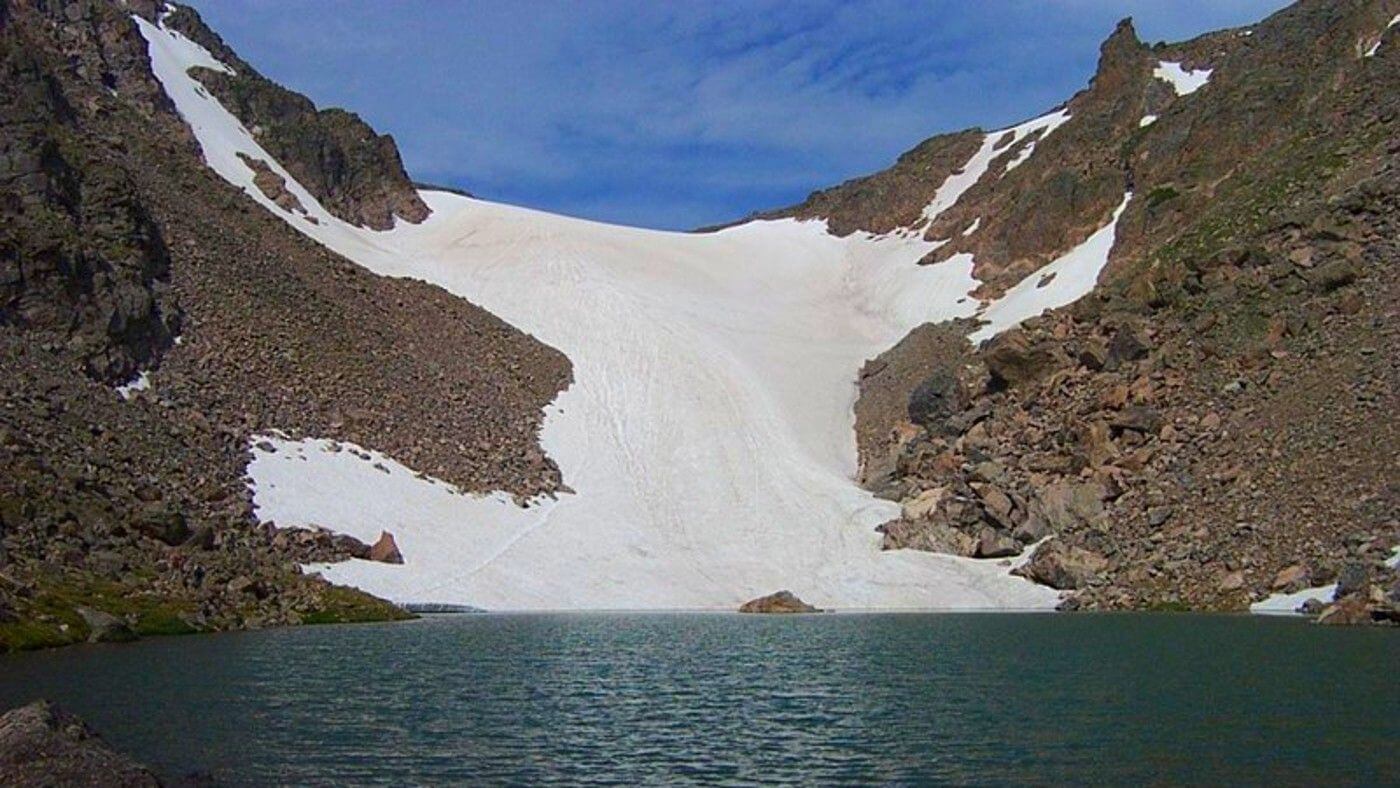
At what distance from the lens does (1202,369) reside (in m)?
58.8

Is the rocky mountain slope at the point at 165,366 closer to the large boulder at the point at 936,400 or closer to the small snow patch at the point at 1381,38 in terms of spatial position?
the large boulder at the point at 936,400

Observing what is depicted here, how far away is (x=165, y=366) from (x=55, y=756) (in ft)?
158

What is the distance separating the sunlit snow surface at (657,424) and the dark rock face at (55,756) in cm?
3697

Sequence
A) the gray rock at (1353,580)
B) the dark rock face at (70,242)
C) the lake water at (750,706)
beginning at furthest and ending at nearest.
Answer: the dark rock face at (70,242)
the gray rock at (1353,580)
the lake water at (750,706)

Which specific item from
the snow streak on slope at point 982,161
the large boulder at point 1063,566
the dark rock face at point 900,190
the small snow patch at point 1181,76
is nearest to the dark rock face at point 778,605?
the large boulder at point 1063,566

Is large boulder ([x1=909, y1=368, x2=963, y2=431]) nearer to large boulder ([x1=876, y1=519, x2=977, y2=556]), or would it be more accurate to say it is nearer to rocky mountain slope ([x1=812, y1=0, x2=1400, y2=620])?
rocky mountain slope ([x1=812, y1=0, x2=1400, y2=620])

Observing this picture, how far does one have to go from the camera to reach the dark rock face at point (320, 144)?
97000 mm

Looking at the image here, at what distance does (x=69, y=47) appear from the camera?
270ft

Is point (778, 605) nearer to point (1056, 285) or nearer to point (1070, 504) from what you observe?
point (1070, 504)

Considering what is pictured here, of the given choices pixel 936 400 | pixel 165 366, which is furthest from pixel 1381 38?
pixel 165 366

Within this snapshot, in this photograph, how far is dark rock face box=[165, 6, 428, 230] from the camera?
318 ft

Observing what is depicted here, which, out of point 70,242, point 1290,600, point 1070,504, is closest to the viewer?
point 1290,600

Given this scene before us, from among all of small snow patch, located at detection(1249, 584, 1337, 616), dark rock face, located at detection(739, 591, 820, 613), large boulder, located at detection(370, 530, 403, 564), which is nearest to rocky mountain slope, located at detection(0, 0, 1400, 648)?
large boulder, located at detection(370, 530, 403, 564)

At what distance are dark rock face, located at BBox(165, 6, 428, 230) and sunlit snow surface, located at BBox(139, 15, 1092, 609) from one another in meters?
2.08
